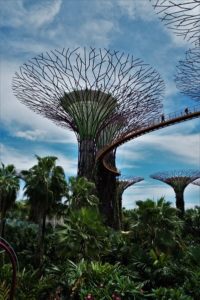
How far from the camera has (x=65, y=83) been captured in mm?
31000

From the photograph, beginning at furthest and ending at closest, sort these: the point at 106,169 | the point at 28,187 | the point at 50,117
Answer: the point at 106,169, the point at 50,117, the point at 28,187

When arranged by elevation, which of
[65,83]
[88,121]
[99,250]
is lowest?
[99,250]

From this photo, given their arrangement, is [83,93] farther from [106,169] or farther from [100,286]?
[100,286]

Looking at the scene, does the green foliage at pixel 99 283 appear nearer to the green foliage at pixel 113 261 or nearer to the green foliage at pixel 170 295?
the green foliage at pixel 113 261

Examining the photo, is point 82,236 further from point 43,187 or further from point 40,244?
point 40,244

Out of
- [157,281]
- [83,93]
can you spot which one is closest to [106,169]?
[83,93]

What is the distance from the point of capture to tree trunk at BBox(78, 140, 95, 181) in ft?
110

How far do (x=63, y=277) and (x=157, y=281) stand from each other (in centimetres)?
396

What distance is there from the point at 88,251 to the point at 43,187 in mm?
7418

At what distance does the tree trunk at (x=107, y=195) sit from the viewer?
120ft

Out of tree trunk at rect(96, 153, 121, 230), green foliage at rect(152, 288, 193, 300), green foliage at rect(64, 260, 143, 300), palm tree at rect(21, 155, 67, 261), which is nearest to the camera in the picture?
green foliage at rect(152, 288, 193, 300)

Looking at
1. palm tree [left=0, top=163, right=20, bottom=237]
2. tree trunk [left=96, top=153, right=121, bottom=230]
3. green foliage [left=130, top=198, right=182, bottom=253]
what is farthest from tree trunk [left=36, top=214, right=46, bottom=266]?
tree trunk [left=96, top=153, right=121, bottom=230]

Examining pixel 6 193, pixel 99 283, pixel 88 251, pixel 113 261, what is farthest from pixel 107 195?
pixel 99 283

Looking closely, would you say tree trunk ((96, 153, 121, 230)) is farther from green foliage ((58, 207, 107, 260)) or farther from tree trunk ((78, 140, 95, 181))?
green foliage ((58, 207, 107, 260))
